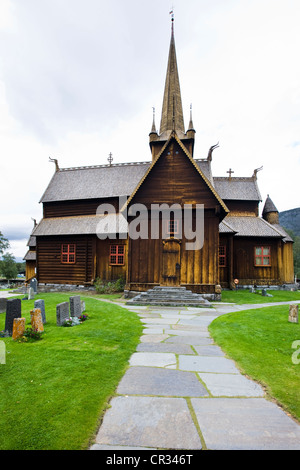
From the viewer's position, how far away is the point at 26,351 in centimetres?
538

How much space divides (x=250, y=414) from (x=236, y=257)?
19.8m

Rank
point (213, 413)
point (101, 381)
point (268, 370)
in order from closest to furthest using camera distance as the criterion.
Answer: point (213, 413)
point (101, 381)
point (268, 370)

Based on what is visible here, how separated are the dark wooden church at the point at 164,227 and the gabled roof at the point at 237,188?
95mm

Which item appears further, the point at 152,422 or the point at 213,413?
the point at 213,413

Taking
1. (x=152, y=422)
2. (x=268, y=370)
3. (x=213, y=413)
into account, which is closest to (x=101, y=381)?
(x=152, y=422)

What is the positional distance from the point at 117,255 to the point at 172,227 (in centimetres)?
737

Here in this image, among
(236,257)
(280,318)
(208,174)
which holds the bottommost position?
(280,318)

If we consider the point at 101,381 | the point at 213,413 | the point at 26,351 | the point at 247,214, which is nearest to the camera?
the point at 213,413

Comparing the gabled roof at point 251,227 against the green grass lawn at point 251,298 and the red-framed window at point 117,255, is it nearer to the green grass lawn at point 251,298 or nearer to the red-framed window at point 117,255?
the green grass lawn at point 251,298

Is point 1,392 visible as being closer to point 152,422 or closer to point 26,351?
point 26,351

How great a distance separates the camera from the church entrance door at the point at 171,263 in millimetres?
14680

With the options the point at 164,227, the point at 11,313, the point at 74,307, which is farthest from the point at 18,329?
the point at 164,227

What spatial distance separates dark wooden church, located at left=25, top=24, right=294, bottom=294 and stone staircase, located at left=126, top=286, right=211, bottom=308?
66 centimetres

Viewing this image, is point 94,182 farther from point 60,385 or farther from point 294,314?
point 60,385
